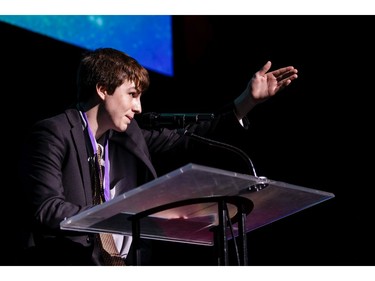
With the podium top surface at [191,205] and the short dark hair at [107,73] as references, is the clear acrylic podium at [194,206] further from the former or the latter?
the short dark hair at [107,73]

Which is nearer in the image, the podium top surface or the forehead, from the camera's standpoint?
the podium top surface

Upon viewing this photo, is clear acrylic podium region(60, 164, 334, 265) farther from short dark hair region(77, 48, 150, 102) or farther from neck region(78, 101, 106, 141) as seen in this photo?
short dark hair region(77, 48, 150, 102)

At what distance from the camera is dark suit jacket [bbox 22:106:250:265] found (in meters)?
2.18

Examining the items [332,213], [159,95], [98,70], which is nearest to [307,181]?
[332,213]

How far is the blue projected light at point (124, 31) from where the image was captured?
11.5ft

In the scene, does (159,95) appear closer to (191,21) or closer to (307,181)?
(191,21)

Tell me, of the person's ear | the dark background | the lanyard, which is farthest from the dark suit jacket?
the dark background

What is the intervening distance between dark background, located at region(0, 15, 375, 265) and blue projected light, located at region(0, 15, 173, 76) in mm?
70

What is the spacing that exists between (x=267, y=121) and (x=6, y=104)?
5.32ft

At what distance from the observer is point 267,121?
4.09 meters

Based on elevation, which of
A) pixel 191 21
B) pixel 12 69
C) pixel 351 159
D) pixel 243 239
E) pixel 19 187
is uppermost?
pixel 191 21

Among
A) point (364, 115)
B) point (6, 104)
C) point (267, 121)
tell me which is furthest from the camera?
point (267, 121)

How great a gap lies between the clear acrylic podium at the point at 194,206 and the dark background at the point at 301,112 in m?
1.55

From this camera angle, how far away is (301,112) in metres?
3.98
